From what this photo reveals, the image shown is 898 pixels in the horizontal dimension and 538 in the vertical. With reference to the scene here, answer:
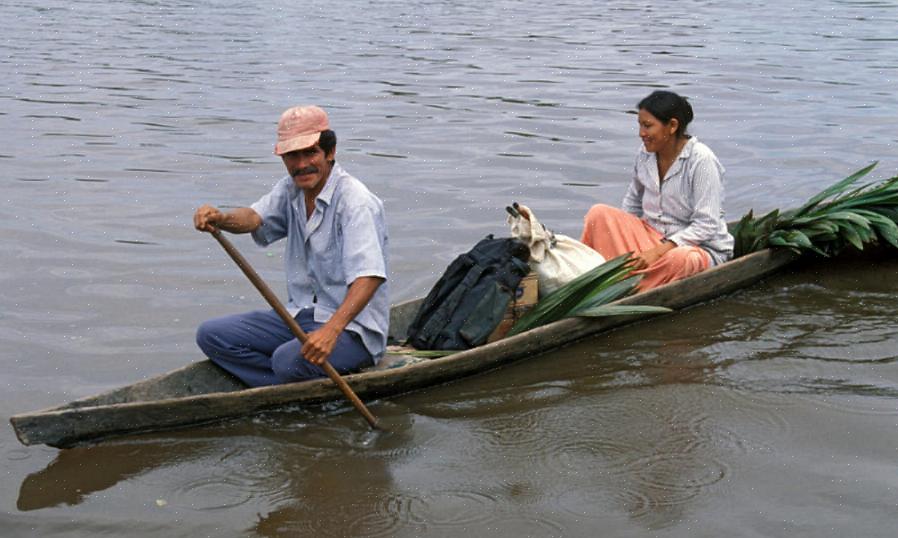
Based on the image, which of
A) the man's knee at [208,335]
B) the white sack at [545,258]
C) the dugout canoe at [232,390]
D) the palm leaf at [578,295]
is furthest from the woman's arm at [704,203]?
the man's knee at [208,335]

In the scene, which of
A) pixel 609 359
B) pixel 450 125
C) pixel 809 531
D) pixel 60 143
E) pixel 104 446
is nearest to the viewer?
pixel 809 531

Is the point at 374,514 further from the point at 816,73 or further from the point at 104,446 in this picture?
the point at 816,73

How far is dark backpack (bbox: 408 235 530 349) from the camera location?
572 centimetres

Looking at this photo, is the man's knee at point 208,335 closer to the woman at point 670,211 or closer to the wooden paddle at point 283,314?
the wooden paddle at point 283,314

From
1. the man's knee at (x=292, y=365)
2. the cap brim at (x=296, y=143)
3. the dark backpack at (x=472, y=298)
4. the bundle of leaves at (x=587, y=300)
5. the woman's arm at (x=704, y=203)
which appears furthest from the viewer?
the woman's arm at (x=704, y=203)

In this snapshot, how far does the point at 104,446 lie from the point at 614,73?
1141 centimetres

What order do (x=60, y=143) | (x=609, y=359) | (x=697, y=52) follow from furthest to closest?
(x=697, y=52)
(x=60, y=143)
(x=609, y=359)

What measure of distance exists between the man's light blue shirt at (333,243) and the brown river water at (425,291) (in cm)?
44

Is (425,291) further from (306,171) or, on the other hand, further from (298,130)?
(298,130)

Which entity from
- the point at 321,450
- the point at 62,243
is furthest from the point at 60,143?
the point at 321,450

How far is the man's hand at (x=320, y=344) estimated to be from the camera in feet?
15.9

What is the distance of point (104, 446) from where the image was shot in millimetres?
4910

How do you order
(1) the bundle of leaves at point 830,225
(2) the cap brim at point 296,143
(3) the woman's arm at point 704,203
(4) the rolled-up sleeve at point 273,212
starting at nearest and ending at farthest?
(2) the cap brim at point 296,143 < (4) the rolled-up sleeve at point 273,212 < (3) the woman's arm at point 704,203 < (1) the bundle of leaves at point 830,225

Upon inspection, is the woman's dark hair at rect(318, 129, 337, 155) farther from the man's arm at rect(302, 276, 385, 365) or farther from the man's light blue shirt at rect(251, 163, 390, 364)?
the man's arm at rect(302, 276, 385, 365)
